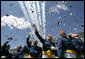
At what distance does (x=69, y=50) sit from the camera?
40.8 ft

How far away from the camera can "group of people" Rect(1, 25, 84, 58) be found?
12391 millimetres

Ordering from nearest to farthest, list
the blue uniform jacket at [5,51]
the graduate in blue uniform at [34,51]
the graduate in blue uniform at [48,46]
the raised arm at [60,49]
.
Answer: the raised arm at [60,49] → the graduate in blue uniform at [48,46] → the graduate in blue uniform at [34,51] → the blue uniform jacket at [5,51]

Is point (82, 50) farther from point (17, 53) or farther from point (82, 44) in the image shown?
point (17, 53)

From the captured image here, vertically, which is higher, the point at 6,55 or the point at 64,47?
the point at 64,47

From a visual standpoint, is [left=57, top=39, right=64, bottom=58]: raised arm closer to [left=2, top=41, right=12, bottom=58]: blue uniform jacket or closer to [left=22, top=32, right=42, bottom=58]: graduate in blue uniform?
[left=22, top=32, right=42, bottom=58]: graduate in blue uniform

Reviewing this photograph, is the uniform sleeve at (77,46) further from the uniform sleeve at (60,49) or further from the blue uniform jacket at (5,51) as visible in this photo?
the blue uniform jacket at (5,51)

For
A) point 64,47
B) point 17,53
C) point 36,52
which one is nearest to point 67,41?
point 64,47

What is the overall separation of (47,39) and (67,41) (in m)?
2.11

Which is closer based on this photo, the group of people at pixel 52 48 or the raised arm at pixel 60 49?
the raised arm at pixel 60 49

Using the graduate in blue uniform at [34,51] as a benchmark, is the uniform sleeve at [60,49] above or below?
above

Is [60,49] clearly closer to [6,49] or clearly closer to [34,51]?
[34,51]

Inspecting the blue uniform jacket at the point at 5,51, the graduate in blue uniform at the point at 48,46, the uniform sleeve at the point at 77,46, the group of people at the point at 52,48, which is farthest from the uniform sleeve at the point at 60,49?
the blue uniform jacket at the point at 5,51

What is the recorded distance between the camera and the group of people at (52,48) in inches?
488

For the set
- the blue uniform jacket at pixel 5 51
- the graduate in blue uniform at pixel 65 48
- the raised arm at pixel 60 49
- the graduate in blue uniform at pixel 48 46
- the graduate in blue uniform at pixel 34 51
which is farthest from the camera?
the blue uniform jacket at pixel 5 51
